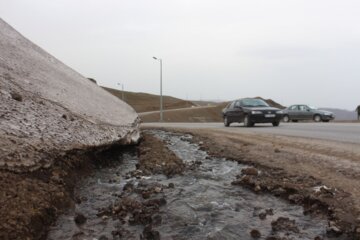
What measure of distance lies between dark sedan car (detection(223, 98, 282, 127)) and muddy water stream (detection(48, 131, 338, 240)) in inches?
506

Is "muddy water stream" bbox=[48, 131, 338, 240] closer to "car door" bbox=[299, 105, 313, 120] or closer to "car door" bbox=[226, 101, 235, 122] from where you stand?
"car door" bbox=[226, 101, 235, 122]

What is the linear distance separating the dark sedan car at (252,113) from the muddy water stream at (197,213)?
506 inches

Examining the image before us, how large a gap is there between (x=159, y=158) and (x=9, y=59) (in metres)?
3.90

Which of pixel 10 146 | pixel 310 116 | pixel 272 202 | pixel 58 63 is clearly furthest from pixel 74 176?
pixel 310 116

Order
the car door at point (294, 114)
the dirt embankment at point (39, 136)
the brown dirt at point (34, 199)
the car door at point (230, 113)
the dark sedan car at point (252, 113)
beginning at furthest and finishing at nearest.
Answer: the car door at point (294, 114) < the car door at point (230, 113) < the dark sedan car at point (252, 113) < the dirt embankment at point (39, 136) < the brown dirt at point (34, 199)

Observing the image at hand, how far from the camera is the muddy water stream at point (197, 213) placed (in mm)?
4457

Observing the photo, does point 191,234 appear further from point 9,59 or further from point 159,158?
point 9,59

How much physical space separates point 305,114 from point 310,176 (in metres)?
28.0

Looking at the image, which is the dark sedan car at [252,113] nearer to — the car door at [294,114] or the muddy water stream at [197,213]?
the muddy water stream at [197,213]

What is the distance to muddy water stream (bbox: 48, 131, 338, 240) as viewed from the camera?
446cm

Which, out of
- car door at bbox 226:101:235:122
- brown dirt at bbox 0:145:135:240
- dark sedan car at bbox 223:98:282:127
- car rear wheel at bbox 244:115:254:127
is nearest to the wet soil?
brown dirt at bbox 0:145:135:240

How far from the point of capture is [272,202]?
18.1ft

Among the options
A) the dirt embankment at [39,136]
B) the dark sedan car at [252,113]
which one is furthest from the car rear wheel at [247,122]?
the dirt embankment at [39,136]

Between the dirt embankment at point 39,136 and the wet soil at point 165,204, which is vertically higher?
the dirt embankment at point 39,136
